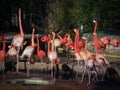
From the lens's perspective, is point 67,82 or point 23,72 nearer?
point 67,82

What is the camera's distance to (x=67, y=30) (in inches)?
715

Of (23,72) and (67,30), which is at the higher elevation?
(67,30)

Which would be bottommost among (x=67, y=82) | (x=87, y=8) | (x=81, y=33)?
(x=67, y=82)

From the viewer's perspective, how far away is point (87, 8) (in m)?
18.0

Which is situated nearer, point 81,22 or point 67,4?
point 81,22

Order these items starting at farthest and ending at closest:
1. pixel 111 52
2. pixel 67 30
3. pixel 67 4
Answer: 1. pixel 67 4
2. pixel 67 30
3. pixel 111 52

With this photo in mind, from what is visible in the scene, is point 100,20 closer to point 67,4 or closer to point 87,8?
point 87,8

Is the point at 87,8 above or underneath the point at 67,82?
above

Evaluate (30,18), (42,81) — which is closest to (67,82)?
(42,81)

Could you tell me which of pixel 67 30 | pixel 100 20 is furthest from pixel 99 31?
pixel 67 30

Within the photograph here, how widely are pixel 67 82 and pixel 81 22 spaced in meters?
7.41

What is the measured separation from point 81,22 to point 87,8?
69 centimetres

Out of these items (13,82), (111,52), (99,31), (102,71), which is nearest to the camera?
(13,82)

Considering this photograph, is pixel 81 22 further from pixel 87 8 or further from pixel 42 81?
pixel 42 81
